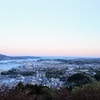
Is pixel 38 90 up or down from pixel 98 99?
down

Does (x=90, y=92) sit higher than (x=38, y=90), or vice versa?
(x=90, y=92)

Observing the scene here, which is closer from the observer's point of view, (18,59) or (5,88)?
(5,88)

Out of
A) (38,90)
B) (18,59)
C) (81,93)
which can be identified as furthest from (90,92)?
(18,59)

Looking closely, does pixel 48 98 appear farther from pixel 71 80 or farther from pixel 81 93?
pixel 71 80

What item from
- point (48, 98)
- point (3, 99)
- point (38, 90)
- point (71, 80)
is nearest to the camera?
point (3, 99)

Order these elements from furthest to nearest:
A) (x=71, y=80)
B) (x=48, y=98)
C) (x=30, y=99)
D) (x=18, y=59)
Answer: (x=18, y=59)
(x=71, y=80)
(x=48, y=98)
(x=30, y=99)

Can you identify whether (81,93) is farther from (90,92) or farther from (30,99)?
(30,99)

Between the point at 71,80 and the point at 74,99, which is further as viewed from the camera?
the point at 71,80

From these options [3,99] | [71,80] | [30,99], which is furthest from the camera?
[71,80]

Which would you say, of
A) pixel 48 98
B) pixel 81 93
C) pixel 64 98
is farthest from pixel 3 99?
pixel 48 98
